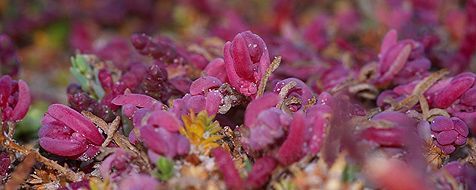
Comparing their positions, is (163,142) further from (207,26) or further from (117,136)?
(207,26)

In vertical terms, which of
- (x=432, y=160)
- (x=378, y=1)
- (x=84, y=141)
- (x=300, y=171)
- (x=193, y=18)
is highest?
(x=378, y=1)

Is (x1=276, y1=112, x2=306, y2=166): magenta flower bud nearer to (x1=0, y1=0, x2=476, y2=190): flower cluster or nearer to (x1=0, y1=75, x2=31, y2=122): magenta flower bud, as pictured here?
(x1=0, y1=0, x2=476, y2=190): flower cluster

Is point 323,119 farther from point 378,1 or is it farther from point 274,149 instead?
point 378,1

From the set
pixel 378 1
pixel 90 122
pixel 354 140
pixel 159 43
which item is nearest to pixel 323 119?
pixel 354 140

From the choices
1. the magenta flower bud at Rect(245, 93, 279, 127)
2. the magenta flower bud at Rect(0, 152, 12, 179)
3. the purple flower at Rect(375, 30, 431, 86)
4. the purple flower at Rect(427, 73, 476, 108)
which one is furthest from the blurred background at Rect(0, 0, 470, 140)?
the magenta flower bud at Rect(245, 93, 279, 127)

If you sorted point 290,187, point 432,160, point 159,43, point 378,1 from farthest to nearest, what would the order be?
point 378,1 < point 159,43 < point 432,160 < point 290,187

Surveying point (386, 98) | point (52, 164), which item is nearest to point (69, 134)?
point (52, 164)
